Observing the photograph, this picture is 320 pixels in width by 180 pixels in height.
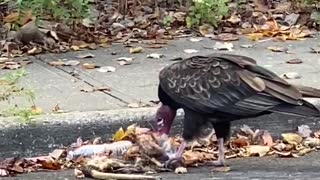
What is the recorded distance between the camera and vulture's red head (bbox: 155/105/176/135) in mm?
5488

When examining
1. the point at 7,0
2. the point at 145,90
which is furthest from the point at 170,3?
the point at 145,90

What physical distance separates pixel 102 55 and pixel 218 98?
2989mm

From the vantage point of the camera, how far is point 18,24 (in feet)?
28.3

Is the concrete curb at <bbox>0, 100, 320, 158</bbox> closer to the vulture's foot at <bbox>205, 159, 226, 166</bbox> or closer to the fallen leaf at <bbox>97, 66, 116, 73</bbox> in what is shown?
the vulture's foot at <bbox>205, 159, 226, 166</bbox>

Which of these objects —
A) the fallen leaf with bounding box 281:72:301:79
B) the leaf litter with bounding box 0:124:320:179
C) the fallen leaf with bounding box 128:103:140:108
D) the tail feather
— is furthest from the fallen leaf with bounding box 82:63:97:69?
the tail feather

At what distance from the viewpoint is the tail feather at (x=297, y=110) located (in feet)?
16.6

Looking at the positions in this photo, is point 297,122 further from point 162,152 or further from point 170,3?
point 170,3

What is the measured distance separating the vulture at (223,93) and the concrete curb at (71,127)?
0.61 metres

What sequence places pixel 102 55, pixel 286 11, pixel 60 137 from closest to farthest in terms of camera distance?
pixel 60 137
pixel 102 55
pixel 286 11

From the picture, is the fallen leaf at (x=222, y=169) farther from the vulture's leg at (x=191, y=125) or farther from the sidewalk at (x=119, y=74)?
the sidewalk at (x=119, y=74)

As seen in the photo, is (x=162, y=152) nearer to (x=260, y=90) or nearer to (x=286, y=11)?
(x=260, y=90)

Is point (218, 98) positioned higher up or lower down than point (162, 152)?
higher up

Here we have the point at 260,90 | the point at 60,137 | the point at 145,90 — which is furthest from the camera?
the point at 145,90

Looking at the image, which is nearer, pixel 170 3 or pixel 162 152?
pixel 162 152
